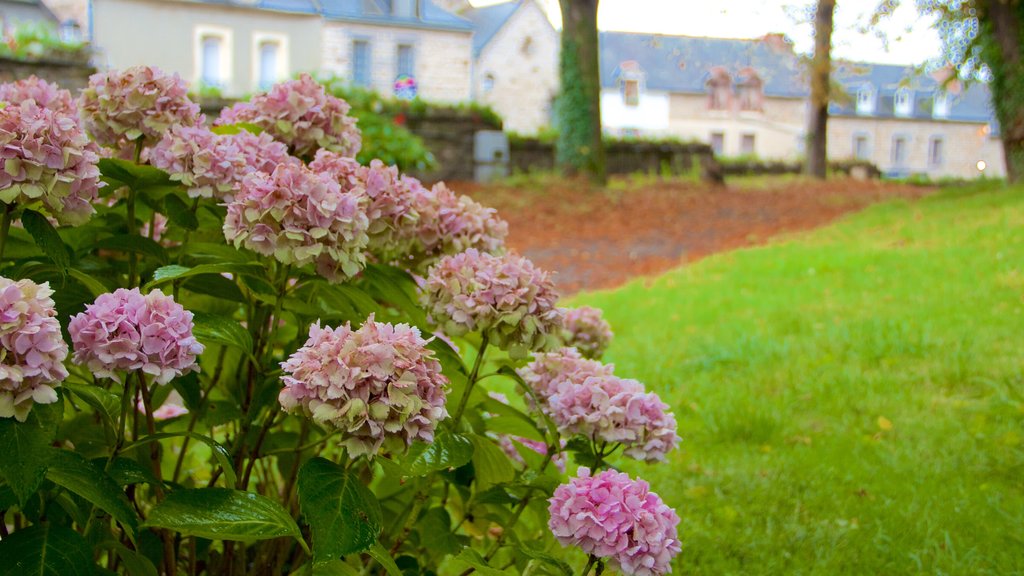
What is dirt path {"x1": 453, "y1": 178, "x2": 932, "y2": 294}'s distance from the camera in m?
9.20

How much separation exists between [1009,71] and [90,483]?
1337cm

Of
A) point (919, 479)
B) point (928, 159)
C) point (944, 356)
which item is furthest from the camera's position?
point (928, 159)

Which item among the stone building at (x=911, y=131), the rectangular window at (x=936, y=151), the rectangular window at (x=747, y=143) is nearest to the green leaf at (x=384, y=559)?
the rectangular window at (x=747, y=143)

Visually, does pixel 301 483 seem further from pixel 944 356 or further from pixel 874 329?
pixel 874 329

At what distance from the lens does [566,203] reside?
12.2 meters

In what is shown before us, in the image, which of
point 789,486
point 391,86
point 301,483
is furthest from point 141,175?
point 391,86

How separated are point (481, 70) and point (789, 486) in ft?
118

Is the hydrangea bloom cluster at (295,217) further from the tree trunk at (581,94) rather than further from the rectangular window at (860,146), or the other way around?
the rectangular window at (860,146)

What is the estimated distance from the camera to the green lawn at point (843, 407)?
2.70m

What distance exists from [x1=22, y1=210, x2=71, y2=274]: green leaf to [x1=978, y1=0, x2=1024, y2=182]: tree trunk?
12752mm

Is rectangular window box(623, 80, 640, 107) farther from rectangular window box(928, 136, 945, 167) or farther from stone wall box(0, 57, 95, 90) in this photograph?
stone wall box(0, 57, 95, 90)

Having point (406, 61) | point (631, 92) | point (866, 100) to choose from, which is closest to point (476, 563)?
point (406, 61)

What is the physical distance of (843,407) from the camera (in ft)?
12.8

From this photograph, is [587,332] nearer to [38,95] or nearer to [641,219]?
[38,95]
